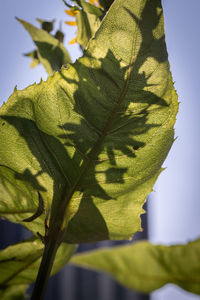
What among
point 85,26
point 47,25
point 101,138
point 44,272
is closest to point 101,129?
point 101,138

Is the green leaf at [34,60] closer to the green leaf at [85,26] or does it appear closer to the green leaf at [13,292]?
the green leaf at [85,26]

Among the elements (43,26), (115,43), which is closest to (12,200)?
(115,43)

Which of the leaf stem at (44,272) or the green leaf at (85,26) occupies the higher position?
the green leaf at (85,26)

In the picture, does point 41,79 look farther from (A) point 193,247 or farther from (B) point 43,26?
(B) point 43,26

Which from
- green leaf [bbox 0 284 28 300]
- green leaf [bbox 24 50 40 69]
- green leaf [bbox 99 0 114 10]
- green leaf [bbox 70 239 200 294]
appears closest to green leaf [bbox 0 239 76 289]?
green leaf [bbox 0 284 28 300]

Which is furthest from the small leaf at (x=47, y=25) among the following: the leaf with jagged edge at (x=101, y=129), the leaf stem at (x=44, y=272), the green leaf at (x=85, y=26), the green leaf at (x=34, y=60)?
the leaf stem at (x=44, y=272)

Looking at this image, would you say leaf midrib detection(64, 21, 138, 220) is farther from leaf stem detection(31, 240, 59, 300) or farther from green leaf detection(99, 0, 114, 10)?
green leaf detection(99, 0, 114, 10)

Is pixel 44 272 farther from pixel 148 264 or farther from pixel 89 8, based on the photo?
pixel 89 8
